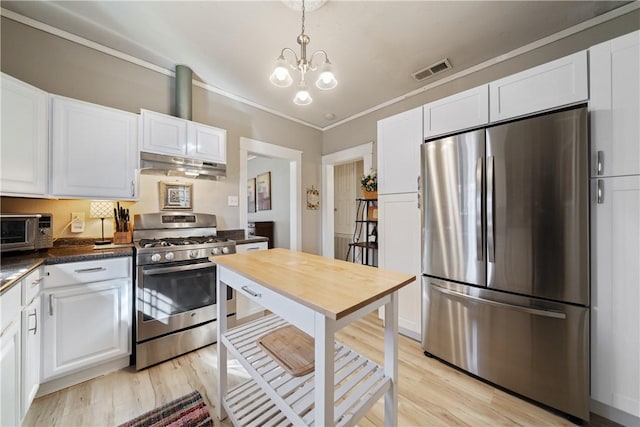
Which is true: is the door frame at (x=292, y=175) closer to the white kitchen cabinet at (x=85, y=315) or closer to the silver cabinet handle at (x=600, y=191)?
the white kitchen cabinet at (x=85, y=315)

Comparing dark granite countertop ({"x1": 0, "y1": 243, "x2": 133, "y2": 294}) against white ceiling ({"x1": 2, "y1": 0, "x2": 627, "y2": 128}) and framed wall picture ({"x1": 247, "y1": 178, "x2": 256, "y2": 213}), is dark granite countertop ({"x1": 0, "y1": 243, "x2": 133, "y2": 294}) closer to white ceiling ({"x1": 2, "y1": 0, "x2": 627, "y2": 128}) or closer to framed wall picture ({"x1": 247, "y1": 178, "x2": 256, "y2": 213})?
white ceiling ({"x1": 2, "y1": 0, "x2": 627, "y2": 128})

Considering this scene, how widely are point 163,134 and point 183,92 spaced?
22.6 inches

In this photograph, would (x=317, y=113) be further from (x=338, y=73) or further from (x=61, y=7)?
(x=61, y=7)

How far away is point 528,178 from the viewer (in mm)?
1532

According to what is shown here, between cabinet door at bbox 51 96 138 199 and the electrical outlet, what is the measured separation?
14.7 inches

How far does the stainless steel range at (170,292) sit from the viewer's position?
189cm

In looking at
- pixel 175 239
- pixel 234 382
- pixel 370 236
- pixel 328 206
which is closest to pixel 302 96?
pixel 175 239

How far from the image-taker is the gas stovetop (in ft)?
6.40

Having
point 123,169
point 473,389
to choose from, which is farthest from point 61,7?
point 473,389

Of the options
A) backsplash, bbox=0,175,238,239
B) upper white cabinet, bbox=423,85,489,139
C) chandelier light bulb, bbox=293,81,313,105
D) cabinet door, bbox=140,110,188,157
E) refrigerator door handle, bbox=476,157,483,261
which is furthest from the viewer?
cabinet door, bbox=140,110,188,157

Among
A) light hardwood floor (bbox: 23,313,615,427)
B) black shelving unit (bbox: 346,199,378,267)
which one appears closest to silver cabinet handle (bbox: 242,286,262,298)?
light hardwood floor (bbox: 23,313,615,427)

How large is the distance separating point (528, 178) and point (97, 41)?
148 inches

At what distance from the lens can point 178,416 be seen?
1429 millimetres

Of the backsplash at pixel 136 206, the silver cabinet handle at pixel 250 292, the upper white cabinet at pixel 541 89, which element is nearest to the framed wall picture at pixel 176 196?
the backsplash at pixel 136 206
